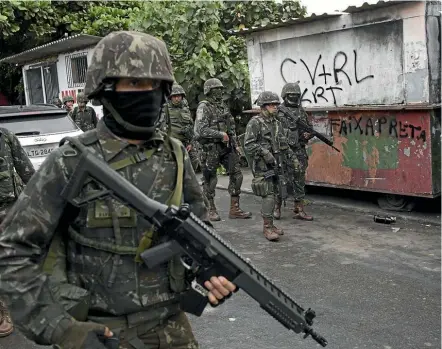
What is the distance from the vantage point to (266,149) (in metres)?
6.66

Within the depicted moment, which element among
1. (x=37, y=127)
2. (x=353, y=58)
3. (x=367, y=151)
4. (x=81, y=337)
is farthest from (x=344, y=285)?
(x=37, y=127)

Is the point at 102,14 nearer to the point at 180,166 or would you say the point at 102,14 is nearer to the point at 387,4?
the point at 387,4

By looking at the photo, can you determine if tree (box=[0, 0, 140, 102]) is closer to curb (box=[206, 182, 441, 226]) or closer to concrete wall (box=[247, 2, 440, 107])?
concrete wall (box=[247, 2, 440, 107])

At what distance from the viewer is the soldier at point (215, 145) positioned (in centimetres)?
762

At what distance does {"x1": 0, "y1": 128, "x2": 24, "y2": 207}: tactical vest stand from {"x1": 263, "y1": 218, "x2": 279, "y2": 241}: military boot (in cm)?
309

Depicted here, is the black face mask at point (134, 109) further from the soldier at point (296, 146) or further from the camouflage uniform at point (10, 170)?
the soldier at point (296, 146)

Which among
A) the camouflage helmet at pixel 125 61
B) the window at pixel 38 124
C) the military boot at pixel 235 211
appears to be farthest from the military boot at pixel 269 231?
the camouflage helmet at pixel 125 61

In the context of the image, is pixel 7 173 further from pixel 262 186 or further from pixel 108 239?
pixel 262 186

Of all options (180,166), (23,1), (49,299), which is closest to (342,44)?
(180,166)

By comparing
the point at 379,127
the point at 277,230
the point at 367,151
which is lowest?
the point at 277,230

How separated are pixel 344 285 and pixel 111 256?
3410 millimetres

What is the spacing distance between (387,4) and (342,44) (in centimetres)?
98

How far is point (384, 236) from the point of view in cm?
639

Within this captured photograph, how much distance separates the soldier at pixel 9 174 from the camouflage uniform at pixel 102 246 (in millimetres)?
2443
